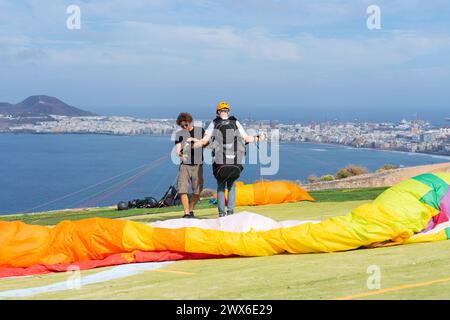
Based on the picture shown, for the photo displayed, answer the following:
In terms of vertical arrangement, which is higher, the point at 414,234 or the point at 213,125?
the point at 213,125

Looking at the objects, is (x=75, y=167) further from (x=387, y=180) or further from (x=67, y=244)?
(x=67, y=244)

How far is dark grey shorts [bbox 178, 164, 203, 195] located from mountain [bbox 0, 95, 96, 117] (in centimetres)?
13643

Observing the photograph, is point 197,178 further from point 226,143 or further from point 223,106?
point 223,106

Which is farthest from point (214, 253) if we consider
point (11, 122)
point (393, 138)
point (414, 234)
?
point (11, 122)

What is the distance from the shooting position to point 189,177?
1116 centimetres

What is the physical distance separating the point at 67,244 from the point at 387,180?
603 inches

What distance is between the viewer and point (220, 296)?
19.0 feet

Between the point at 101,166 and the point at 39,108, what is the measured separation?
52201 mm

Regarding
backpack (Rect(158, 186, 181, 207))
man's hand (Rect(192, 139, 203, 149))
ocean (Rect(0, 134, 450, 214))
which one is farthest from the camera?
ocean (Rect(0, 134, 450, 214))

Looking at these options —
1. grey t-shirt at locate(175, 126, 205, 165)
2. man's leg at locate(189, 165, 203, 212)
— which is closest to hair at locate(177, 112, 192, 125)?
grey t-shirt at locate(175, 126, 205, 165)

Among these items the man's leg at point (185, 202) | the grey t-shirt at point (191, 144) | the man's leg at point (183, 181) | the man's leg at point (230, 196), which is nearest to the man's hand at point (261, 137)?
the man's leg at point (230, 196)

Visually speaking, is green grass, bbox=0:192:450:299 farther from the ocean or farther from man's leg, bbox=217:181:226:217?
the ocean

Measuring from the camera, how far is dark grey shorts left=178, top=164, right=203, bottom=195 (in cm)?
1105

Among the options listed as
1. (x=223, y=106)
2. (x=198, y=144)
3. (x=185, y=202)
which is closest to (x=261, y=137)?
(x=223, y=106)
